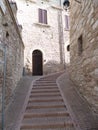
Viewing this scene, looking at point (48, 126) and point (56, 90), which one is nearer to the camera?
point (48, 126)

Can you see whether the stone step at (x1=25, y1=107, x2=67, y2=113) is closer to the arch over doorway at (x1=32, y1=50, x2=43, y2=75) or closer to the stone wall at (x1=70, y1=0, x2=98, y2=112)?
the stone wall at (x1=70, y1=0, x2=98, y2=112)

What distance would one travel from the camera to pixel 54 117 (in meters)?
4.77

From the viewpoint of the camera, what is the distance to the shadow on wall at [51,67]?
43.8 ft

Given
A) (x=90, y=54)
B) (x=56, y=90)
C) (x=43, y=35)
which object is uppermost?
(x=43, y=35)

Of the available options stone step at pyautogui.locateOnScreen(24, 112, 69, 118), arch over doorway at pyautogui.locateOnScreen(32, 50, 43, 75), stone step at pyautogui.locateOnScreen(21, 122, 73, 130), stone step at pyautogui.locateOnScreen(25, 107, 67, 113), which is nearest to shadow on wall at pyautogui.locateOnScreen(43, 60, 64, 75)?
arch over doorway at pyautogui.locateOnScreen(32, 50, 43, 75)

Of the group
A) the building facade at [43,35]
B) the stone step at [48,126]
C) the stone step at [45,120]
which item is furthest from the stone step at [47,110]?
the building facade at [43,35]

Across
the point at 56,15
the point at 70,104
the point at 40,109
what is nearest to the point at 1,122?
the point at 40,109

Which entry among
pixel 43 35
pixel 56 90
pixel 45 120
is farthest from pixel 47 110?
pixel 43 35

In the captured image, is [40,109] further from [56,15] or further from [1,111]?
[56,15]

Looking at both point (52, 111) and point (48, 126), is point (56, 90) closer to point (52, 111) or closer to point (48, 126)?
point (52, 111)

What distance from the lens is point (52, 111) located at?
16.4 ft

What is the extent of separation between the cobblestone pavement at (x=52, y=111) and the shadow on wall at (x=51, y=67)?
6397 mm

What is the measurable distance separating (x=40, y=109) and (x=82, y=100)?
135cm

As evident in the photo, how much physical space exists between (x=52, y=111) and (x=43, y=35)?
9549 mm
